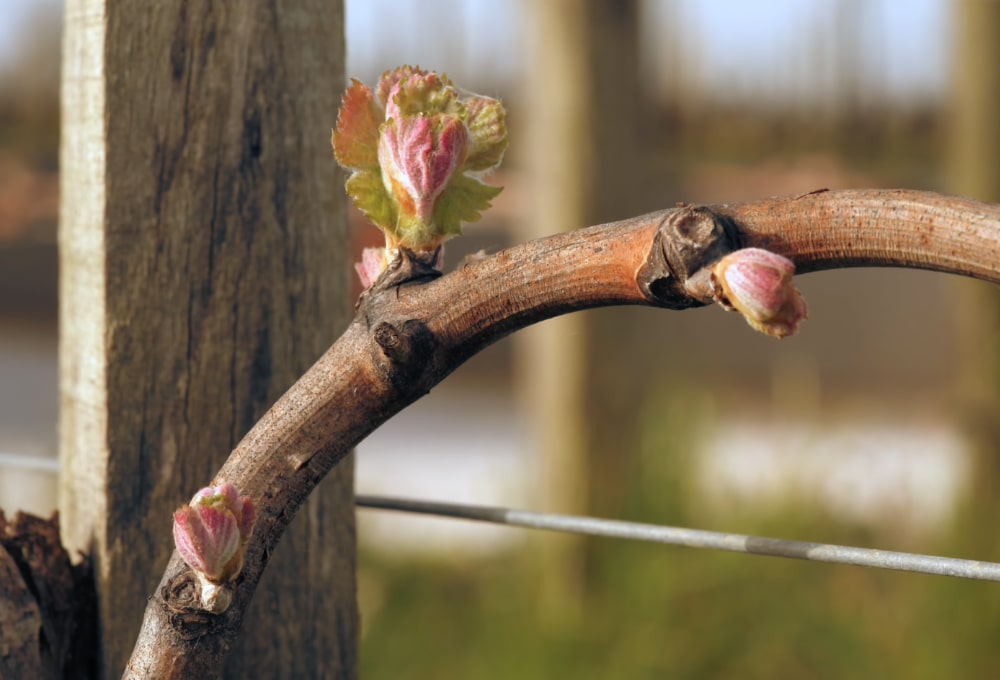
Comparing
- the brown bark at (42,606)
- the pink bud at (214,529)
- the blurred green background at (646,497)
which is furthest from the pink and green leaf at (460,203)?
the blurred green background at (646,497)

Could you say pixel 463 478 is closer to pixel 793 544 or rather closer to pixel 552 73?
pixel 552 73

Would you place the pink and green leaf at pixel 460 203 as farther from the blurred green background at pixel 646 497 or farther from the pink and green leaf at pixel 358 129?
the blurred green background at pixel 646 497

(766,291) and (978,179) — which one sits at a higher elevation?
(978,179)

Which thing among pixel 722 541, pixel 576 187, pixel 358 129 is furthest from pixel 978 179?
pixel 358 129

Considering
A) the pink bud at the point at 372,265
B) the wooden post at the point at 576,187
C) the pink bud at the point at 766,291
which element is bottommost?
the pink bud at the point at 766,291

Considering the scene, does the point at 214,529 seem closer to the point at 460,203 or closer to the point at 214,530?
the point at 214,530

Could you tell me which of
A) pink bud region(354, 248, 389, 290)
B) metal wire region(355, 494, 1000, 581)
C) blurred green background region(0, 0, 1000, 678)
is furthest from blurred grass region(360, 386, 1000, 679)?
pink bud region(354, 248, 389, 290)

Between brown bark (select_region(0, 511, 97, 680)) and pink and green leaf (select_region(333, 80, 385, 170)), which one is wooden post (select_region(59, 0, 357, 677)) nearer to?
brown bark (select_region(0, 511, 97, 680))
